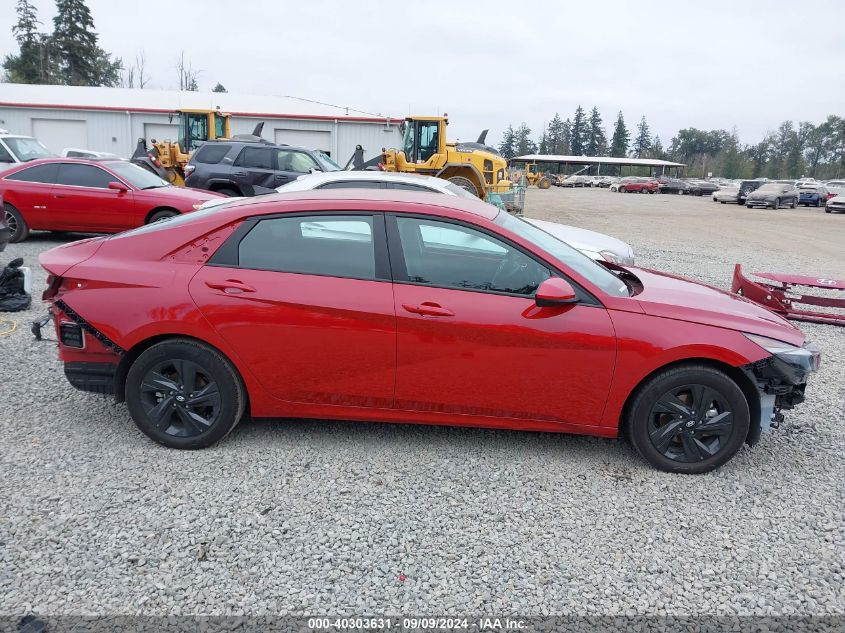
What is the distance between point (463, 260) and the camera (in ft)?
12.8

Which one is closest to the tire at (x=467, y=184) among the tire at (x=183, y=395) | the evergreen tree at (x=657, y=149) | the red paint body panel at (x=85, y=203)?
the red paint body panel at (x=85, y=203)

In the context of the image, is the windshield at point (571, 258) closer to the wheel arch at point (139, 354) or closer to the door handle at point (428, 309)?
the door handle at point (428, 309)

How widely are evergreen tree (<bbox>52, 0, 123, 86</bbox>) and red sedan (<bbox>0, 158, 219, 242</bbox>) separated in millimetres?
70212

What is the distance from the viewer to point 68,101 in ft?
113

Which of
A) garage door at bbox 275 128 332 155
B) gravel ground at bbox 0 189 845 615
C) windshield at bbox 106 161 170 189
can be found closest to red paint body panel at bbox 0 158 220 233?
windshield at bbox 106 161 170 189

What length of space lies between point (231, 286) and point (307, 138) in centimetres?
3111

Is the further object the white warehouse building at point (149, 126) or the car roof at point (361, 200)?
the white warehouse building at point (149, 126)

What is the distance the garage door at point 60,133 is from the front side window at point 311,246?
34.5m

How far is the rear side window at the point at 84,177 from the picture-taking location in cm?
1102

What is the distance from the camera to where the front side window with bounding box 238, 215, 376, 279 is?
12.8 feet

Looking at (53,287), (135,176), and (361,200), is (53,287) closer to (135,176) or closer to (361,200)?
(361,200)

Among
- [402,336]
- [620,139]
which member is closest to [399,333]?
[402,336]

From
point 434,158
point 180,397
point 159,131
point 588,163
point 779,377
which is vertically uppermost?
point 588,163

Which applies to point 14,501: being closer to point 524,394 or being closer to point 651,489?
point 524,394
